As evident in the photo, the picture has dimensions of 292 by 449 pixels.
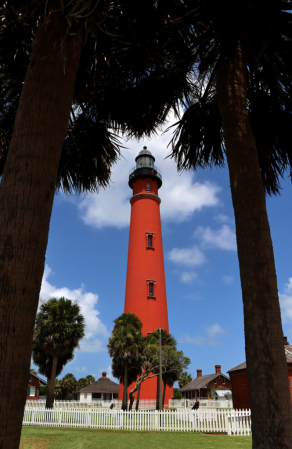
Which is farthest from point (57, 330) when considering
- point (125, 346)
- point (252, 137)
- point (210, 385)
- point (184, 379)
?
point (184, 379)

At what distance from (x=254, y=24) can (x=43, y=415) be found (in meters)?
20.4

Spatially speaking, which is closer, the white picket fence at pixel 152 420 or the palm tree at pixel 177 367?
the white picket fence at pixel 152 420

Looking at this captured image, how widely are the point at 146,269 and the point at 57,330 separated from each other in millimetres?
11856

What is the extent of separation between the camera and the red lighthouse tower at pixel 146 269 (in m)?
31.7

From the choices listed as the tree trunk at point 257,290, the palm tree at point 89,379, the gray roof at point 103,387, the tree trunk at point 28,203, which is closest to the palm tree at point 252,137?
the tree trunk at point 257,290

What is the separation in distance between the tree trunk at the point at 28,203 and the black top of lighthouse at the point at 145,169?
35603 millimetres

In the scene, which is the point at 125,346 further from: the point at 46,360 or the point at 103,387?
the point at 103,387

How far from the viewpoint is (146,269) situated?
107ft

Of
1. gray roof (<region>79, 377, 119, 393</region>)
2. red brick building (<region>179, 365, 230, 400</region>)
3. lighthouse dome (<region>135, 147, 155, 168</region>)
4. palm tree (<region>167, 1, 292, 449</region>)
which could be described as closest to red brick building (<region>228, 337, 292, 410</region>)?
palm tree (<region>167, 1, 292, 449</region>)

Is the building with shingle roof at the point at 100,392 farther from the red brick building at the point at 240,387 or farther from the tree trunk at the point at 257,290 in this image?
the tree trunk at the point at 257,290

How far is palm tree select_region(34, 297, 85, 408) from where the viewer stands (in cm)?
2225

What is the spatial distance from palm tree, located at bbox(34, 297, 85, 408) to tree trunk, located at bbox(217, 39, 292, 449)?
20.7m

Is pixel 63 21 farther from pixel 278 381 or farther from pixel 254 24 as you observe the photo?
pixel 278 381

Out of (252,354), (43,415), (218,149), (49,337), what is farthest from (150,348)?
(252,354)
